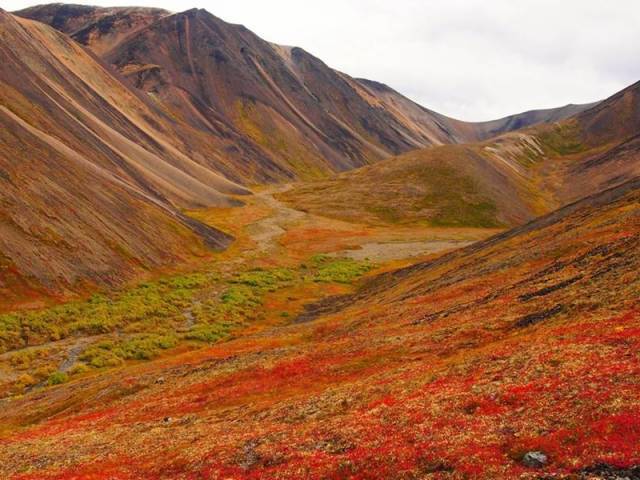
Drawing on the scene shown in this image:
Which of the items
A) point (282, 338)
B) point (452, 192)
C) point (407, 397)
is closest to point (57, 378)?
point (282, 338)

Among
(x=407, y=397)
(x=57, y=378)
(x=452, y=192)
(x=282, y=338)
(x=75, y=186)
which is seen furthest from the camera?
(x=452, y=192)

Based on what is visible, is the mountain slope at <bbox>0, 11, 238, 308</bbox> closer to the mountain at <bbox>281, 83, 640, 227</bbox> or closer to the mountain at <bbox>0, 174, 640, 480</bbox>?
the mountain at <bbox>0, 174, 640, 480</bbox>

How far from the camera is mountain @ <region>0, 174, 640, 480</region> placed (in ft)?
55.9

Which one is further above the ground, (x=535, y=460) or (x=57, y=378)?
(x=535, y=460)

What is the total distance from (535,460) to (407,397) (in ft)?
28.9

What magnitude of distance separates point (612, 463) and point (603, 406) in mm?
3615

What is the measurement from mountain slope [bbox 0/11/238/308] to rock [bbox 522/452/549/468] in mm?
59227

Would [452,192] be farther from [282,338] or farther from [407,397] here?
[407,397]

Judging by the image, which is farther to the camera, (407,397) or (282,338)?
(282,338)

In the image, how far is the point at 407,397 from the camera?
23672 millimetres

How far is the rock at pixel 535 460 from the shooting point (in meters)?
15.1

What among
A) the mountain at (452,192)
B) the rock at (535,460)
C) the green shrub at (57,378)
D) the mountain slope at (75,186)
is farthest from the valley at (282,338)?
the mountain at (452,192)

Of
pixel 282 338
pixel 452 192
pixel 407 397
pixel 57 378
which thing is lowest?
pixel 57 378

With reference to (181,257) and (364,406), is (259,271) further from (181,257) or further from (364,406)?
(364,406)
